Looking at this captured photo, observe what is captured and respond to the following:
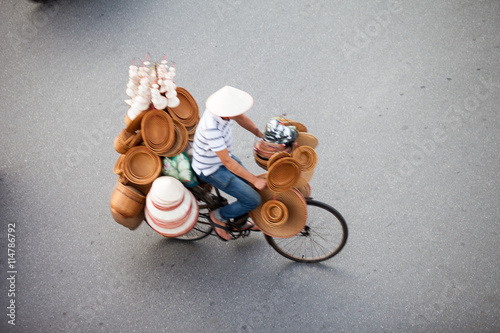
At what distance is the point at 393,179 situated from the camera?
3986 millimetres

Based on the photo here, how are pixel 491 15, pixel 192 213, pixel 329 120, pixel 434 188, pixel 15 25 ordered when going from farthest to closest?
pixel 15 25 → pixel 491 15 → pixel 329 120 → pixel 434 188 → pixel 192 213

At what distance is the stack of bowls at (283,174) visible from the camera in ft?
8.66

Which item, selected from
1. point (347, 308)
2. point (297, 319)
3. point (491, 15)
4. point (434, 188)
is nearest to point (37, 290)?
point (297, 319)

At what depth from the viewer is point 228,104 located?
2650 mm

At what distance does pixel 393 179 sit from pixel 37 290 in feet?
11.6

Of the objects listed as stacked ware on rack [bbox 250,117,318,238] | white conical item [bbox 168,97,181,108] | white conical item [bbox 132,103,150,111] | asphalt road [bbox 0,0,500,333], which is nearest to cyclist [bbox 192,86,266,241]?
stacked ware on rack [bbox 250,117,318,238]

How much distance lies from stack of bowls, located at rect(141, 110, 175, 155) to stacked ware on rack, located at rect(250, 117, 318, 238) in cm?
65

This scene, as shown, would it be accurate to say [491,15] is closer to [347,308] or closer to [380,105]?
[380,105]

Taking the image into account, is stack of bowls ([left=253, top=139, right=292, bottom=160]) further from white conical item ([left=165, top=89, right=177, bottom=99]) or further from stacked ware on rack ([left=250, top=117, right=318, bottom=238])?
white conical item ([left=165, top=89, right=177, bottom=99])

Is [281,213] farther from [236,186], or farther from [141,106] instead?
[141,106]

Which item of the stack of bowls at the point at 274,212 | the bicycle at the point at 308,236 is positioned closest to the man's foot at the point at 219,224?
the bicycle at the point at 308,236

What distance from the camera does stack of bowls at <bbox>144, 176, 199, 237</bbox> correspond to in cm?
281

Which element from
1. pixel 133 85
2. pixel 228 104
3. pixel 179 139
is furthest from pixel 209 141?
pixel 133 85

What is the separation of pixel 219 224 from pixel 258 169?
978 mm
